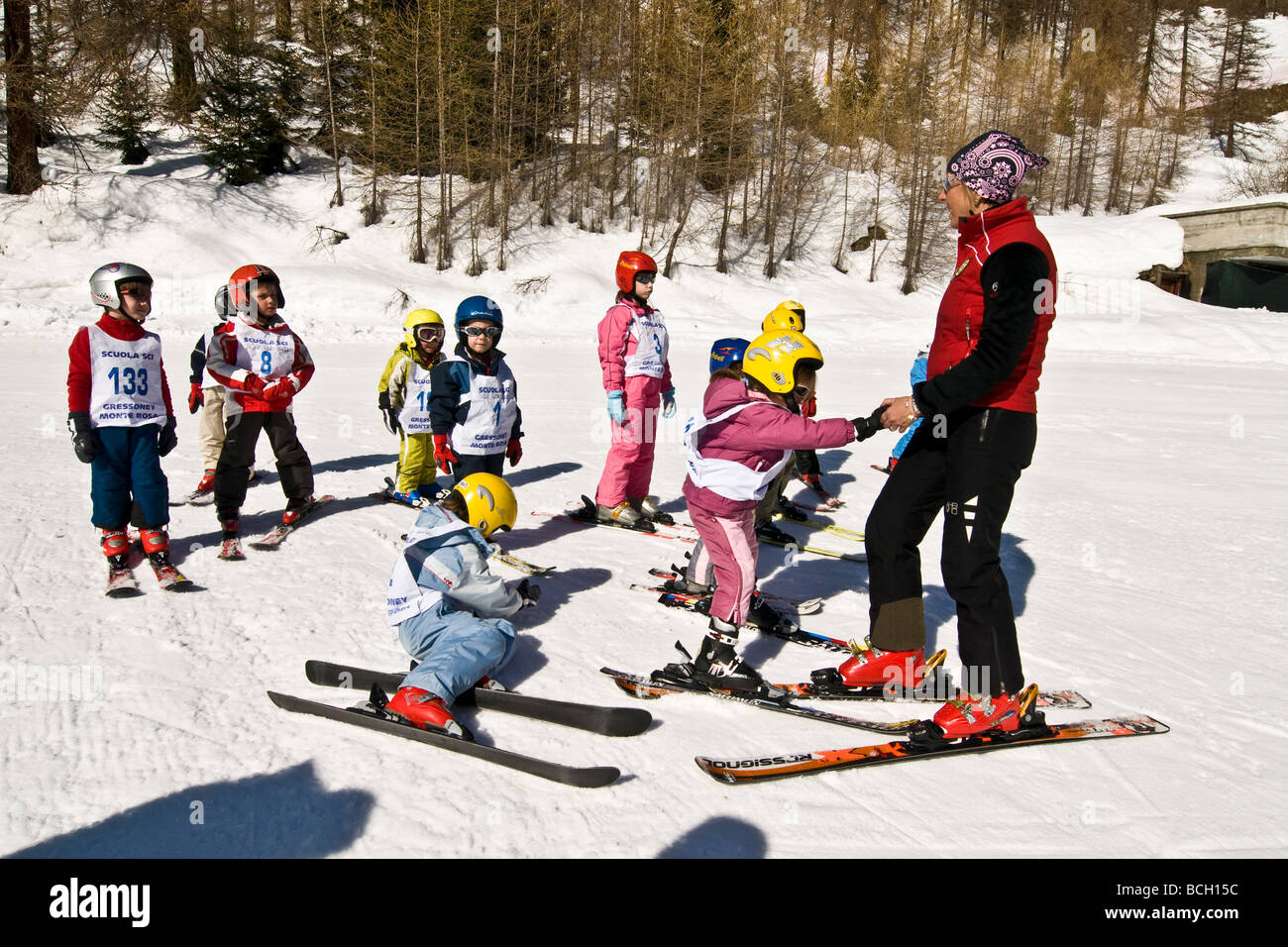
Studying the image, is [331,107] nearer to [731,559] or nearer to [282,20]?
[282,20]

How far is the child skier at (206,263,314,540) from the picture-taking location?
5508 mm

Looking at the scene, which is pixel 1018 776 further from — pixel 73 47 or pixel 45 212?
pixel 73 47

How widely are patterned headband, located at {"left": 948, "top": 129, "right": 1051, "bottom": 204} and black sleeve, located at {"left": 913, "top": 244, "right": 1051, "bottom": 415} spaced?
32 cm

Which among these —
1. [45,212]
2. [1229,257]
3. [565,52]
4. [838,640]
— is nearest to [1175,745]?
[838,640]

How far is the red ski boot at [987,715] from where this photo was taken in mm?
3475

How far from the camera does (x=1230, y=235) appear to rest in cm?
3238

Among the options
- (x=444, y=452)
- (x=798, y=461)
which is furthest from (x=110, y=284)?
(x=798, y=461)

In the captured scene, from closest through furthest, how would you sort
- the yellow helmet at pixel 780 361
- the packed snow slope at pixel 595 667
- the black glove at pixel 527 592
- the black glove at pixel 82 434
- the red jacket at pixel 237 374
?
the packed snow slope at pixel 595 667, the yellow helmet at pixel 780 361, the black glove at pixel 527 592, the black glove at pixel 82 434, the red jacket at pixel 237 374

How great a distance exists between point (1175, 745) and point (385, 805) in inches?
131

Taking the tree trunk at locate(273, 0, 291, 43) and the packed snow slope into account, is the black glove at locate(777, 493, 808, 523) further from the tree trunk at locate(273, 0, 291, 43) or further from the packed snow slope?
the tree trunk at locate(273, 0, 291, 43)

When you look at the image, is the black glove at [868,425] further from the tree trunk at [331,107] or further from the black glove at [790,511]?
the tree trunk at [331,107]

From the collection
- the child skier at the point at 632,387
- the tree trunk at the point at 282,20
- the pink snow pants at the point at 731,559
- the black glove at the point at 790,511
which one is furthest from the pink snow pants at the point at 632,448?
the tree trunk at the point at 282,20

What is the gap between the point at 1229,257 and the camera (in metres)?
32.1

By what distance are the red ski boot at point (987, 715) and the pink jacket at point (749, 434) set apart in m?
1.26
